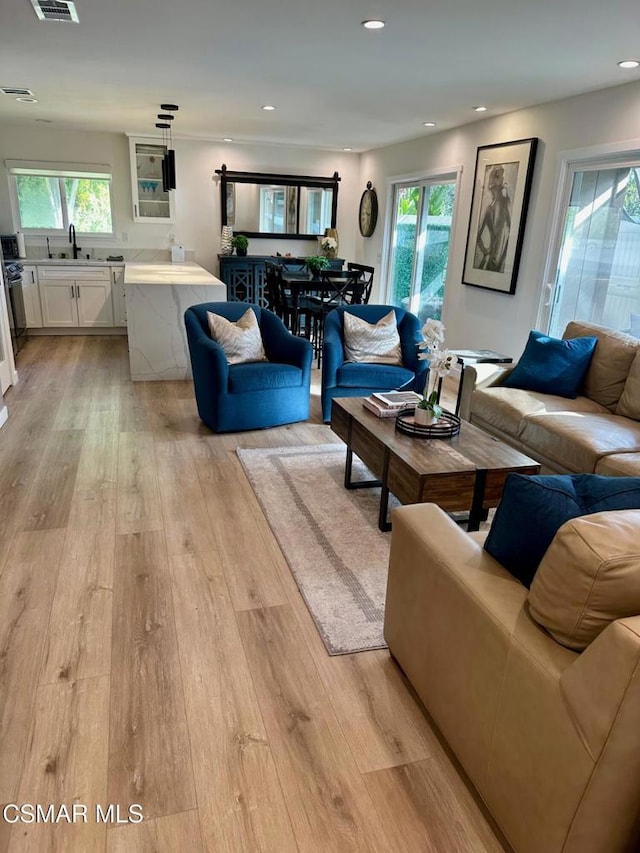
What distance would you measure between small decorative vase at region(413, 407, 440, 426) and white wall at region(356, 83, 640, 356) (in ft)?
7.73

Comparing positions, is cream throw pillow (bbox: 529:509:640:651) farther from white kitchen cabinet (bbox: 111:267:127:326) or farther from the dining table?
white kitchen cabinet (bbox: 111:267:127:326)

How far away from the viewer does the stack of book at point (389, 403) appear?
3.23 m

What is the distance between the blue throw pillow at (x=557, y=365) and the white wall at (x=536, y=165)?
1103 millimetres

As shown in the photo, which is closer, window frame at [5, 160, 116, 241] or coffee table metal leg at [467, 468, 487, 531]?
coffee table metal leg at [467, 468, 487, 531]

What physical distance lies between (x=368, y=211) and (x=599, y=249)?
14.7 ft

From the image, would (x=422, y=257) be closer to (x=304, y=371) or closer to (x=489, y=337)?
(x=489, y=337)

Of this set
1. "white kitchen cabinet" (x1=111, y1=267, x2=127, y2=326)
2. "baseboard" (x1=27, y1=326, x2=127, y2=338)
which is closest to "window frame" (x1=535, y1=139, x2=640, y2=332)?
"white kitchen cabinet" (x1=111, y1=267, x2=127, y2=326)

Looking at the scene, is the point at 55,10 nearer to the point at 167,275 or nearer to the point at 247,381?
the point at 247,381

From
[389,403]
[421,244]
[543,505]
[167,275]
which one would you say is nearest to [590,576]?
[543,505]

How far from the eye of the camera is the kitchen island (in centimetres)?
529

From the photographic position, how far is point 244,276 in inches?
316

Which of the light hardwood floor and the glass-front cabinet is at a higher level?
the glass-front cabinet

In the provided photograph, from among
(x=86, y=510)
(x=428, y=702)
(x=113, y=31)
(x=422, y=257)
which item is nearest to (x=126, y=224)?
(x=422, y=257)

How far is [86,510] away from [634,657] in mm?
2750
